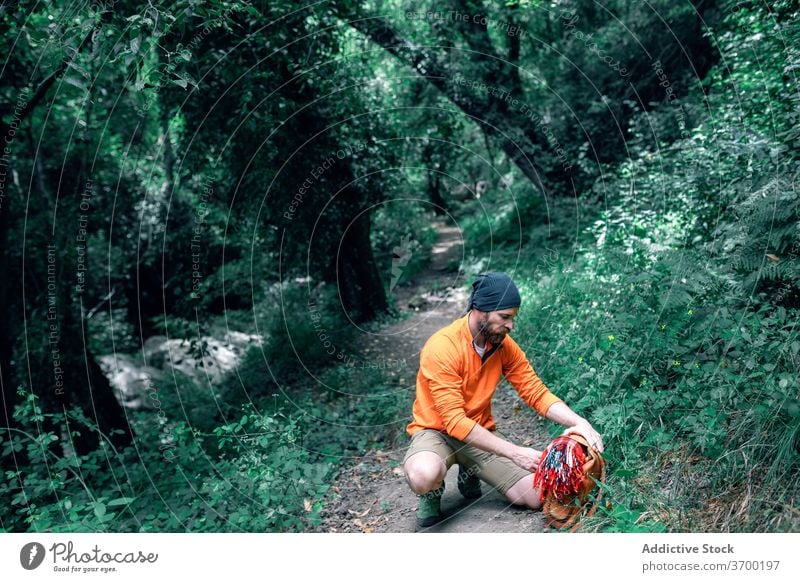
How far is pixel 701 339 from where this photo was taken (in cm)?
413

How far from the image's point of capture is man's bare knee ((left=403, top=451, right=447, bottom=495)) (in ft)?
11.6

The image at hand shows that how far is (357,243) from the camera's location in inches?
373

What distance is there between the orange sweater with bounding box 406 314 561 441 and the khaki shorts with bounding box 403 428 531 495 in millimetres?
85

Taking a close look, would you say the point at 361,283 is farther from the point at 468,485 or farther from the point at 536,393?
the point at 536,393

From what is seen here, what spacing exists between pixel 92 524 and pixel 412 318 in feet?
22.4

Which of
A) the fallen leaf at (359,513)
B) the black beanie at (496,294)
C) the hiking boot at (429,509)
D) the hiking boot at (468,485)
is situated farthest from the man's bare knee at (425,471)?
the fallen leaf at (359,513)

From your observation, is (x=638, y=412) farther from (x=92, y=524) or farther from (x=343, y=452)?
(x=92, y=524)

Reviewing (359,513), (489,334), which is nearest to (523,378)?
(489,334)

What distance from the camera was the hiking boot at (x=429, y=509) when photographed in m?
3.79

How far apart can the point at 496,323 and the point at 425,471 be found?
1.03 meters

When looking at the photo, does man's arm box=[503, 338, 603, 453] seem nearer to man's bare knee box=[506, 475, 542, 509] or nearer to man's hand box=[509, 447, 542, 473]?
man's hand box=[509, 447, 542, 473]

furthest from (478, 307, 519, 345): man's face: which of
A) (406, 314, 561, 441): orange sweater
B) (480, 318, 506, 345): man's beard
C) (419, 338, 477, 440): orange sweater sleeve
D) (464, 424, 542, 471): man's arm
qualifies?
(464, 424, 542, 471): man's arm
